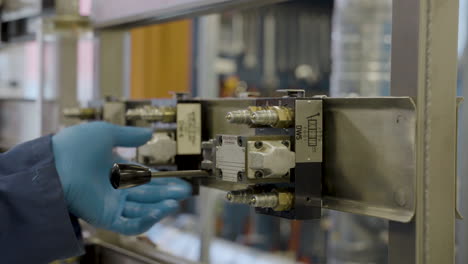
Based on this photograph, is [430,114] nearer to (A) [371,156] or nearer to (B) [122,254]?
(A) [371,156]

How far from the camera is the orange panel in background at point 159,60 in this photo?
89.4 inches

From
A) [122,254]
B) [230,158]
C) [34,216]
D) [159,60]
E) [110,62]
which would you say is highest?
[159,60]

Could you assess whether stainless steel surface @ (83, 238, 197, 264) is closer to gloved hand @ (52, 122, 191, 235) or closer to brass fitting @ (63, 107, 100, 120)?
gloved hand @ (52, 122, 191, 235)

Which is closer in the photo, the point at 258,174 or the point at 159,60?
the point at 258,174

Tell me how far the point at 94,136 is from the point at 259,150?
14.8 inches

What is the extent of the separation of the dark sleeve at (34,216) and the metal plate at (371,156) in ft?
1.43

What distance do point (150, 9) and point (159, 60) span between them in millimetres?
1271

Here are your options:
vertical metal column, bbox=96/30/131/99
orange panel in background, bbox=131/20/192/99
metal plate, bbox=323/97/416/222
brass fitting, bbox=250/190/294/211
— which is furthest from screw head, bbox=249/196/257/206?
orange panel in background, bbox=131/20/192/99

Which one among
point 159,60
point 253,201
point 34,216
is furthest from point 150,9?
point 159,60

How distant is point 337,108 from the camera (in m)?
0.69

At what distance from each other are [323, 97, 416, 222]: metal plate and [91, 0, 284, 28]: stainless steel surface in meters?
0.32

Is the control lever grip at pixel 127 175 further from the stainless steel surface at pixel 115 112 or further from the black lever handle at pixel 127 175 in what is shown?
the stainless steel surface at pixel 115 112

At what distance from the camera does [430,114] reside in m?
0.62

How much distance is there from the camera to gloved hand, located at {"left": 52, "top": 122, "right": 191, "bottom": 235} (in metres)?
0.89
